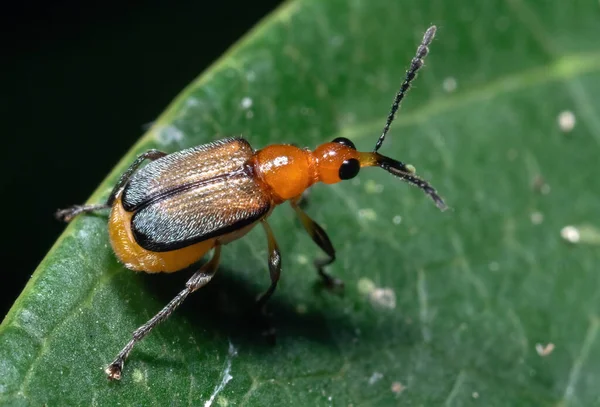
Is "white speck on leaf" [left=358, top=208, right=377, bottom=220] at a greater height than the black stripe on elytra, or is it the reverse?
the black stripe on elytra

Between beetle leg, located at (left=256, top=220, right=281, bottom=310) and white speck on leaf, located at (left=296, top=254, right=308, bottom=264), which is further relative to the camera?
white speck on leaf, located at (left=296, top=254, right=308, bottom=264)

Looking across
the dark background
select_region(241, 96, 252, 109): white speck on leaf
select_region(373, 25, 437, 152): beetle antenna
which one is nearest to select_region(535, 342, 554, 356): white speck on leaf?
select_region(373, 25, 437, 152): beetle antenna

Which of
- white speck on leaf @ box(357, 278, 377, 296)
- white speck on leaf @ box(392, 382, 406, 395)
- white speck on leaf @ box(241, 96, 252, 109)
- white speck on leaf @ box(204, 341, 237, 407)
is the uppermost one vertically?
white speck on leaf @ box(241, 96, 252, 109)

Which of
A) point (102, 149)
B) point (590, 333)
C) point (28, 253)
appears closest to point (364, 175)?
point (590, 333)

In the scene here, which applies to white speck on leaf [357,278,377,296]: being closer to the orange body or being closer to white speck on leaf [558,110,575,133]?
the orange body

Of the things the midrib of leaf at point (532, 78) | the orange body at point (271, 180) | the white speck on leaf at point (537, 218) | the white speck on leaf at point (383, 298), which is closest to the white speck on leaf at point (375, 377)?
the white speck on leaf at point (383, 298)

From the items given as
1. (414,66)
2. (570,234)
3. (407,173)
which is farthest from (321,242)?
(570,234)

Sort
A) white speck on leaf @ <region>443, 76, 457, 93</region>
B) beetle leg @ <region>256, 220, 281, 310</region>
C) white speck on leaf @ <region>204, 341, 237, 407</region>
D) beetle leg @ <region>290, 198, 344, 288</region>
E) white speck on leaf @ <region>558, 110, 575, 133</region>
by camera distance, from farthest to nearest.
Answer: white speck on leaf @ <region>558, 110, 575, 133</region> < white speck on leaf @ <region>443, 76, 457, 93</region> < beetle leg @ <region>290, 198, 344, 288</region> < beetle leg @ <region>256, 220, 281, 310</region> < white speck on leaf @ <region>204, 341, 237, 407</region>

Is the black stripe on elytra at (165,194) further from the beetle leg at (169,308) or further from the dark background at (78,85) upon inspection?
the dark background at (78,85)
